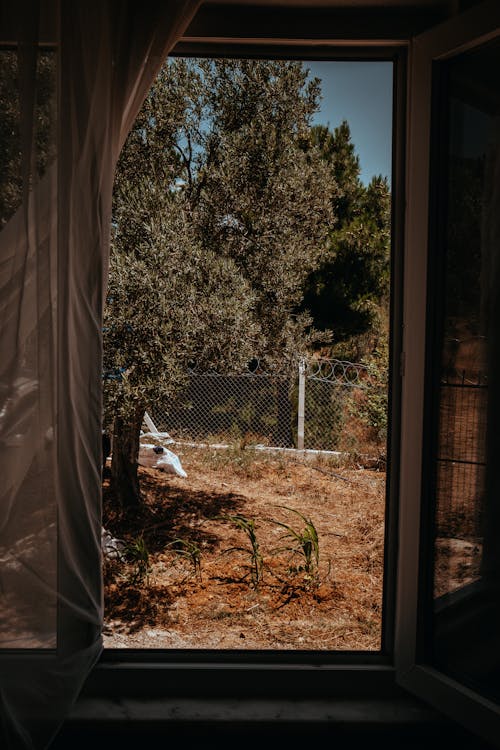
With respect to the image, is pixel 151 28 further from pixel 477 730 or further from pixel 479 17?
pixel 477 730

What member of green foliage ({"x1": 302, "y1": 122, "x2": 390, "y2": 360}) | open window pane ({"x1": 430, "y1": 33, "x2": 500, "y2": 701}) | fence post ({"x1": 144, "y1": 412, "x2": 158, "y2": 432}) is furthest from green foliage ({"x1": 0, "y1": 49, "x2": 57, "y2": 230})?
green foliage ({"x1": 302, "y1": 122, "x2": 390, "y2": 360})

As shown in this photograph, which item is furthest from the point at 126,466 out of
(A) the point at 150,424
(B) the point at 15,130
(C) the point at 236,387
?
(B) the point at 15,130

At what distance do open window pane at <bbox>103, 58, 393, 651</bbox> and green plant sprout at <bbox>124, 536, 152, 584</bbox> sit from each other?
0.07ft

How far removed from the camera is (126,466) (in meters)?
4.38

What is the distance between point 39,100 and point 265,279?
2.93 m

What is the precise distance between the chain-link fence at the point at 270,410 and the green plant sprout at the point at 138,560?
1.81m

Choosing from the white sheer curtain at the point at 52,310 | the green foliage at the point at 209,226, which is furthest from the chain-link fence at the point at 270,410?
the white sheer curtain at the point at 52,310

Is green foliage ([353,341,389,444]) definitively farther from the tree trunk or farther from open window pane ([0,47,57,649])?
open window pane ([0,47,57,649])

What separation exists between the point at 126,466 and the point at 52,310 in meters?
3.48

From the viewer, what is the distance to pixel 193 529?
4613 millimetres

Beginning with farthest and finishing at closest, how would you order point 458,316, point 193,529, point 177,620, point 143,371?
point 193,529, point 177,620, point 143,371, point 458,316

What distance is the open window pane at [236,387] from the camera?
3.20 metres

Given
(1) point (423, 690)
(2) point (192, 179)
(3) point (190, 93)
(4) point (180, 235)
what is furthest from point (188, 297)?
(1) point (423, 690)

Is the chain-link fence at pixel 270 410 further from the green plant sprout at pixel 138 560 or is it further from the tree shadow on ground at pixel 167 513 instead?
the green plant sprout at pixel 138 560
